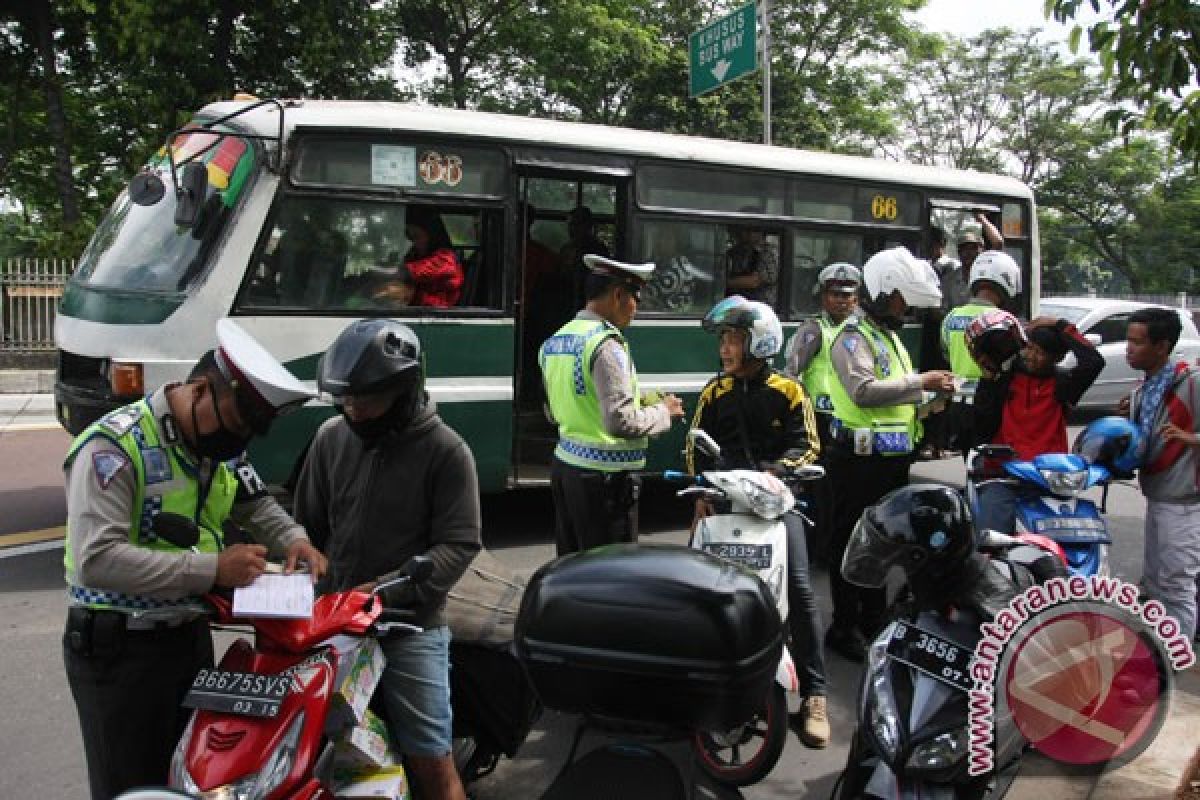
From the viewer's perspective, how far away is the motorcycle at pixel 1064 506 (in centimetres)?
364

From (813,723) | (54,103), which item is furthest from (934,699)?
(54,103)

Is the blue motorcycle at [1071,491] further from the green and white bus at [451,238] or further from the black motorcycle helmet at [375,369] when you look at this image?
the green and white bus at [451,238]

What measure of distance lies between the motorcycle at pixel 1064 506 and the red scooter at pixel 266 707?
2.50 meters

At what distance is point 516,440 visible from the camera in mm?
6379

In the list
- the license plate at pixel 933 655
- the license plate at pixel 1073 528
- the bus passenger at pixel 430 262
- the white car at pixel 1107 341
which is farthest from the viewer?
the white car at pixel 1107 341

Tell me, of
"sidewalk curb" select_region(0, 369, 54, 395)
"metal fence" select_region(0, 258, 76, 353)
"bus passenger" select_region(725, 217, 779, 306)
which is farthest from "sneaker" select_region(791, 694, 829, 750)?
"metal fence" select_region(0, 258, 76, 353)

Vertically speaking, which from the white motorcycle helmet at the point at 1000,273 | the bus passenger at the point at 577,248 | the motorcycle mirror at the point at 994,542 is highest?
the bus passenger at the point at 577,248

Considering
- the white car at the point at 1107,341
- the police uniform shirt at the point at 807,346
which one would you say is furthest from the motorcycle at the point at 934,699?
the white car at the point at 1107,341

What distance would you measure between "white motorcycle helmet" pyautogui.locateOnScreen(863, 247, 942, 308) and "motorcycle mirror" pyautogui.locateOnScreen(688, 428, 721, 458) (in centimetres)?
129

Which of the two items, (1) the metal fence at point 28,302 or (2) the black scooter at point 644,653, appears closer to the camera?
(2) the black scooter at point 644,653

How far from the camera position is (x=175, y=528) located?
2.12m

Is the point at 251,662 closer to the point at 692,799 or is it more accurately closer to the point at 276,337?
the point at 692,799

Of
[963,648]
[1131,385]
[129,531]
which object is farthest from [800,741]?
[1131,385]

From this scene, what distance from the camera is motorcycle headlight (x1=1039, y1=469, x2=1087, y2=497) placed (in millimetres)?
3662
